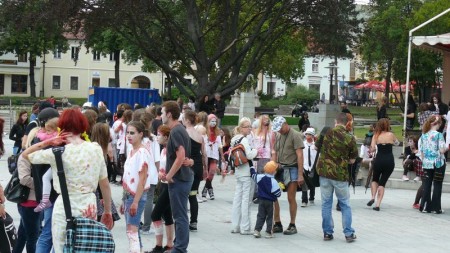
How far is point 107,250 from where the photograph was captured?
6.29 meters

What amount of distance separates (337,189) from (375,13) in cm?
6391

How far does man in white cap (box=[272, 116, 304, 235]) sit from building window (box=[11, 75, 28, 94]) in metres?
83.7

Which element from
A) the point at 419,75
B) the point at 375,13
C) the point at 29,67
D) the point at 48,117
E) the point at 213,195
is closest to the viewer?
the point at 48,117

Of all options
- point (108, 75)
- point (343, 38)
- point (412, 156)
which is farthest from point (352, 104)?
point (412, 156)

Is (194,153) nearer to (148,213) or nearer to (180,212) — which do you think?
(148,213)

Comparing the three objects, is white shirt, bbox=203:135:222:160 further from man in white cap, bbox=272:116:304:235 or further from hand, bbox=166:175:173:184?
hand, bbox=166:175:173:184

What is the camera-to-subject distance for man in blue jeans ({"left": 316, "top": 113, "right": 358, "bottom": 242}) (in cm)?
1116

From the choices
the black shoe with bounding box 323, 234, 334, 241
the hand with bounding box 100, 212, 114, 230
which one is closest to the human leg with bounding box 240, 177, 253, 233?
the black shoe with bounding box 323, 234, 334, 241

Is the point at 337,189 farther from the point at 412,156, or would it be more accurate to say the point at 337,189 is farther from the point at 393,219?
the point at 412,156

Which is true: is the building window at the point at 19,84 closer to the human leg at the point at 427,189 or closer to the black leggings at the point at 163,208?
the human leg at the point at 427,189

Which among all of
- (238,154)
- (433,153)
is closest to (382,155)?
(433,153)

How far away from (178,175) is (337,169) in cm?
279

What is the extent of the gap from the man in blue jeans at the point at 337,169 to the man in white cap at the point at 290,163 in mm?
524

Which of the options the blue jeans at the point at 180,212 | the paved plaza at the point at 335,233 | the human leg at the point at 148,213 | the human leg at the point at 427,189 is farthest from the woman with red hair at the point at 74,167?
the human leg at the point at 427,189
